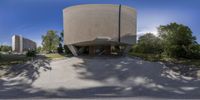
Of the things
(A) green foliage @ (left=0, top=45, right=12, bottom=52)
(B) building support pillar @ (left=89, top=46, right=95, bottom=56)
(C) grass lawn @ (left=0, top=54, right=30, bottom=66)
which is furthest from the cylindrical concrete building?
(A) green foliage @ (left=0, top=45, right=12, bottom=52)

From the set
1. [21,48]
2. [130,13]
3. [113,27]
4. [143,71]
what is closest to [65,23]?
[113,27]

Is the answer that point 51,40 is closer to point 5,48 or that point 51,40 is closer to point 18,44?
point 18,44

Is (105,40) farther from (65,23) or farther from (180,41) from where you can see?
(180,41)

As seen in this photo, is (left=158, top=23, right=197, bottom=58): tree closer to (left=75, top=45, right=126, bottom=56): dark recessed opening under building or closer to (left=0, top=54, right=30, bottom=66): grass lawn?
(left=75, top=45, right=126, bottom=56): dark recessed opening under building

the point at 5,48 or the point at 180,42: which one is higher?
the point at 180,42

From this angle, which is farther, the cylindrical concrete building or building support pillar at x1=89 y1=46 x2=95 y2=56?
building support pillar at x1=89 y1=46 x2=95 y2=56

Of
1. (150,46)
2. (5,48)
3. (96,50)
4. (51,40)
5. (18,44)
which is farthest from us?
(5,48)

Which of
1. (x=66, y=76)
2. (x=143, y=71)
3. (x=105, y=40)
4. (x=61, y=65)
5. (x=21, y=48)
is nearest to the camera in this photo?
(x=66, y=76)

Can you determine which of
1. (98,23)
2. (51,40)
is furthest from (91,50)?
(51,40)

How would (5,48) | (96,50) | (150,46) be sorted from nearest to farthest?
(96,50) < (150,46) < (5,48)

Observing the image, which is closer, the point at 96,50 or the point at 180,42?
the point at 180,42

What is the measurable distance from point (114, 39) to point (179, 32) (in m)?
10.1

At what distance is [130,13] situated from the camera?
3162 cm

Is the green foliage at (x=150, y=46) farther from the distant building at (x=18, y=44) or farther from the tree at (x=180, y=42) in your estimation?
the distant building at (x=18, y=44)
